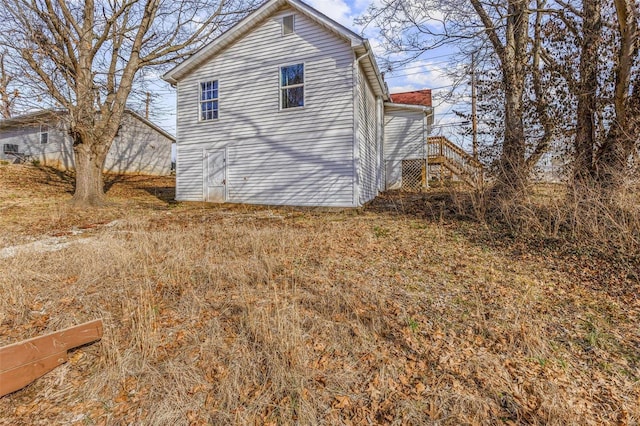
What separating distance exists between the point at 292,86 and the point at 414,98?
11.5m

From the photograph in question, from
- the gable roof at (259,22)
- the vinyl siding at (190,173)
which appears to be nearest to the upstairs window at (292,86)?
the gable roof at (259,22)

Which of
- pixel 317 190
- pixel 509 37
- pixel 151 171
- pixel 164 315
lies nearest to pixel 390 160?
pixel 317 190

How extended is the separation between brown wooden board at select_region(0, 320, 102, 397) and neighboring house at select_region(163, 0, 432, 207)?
7829mm

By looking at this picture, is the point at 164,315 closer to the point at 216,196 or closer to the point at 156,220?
the point at 156,220

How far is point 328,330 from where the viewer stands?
297cm

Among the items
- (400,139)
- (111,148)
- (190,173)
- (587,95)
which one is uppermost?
(111,148)

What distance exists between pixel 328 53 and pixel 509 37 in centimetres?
499

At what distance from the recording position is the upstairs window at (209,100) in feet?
38.6

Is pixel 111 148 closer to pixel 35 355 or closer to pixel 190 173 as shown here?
pixel 190 173

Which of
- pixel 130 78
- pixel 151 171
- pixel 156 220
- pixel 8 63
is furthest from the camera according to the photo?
pixel 151 171

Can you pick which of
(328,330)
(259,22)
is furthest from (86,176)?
(328,330)

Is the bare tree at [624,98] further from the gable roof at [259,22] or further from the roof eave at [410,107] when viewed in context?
the roof eave at [410,107]

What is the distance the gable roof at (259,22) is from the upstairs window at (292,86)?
1.56 m

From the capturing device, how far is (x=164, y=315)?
333 centimetres
